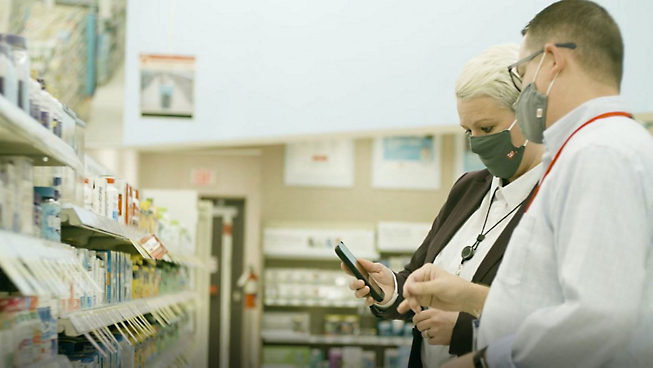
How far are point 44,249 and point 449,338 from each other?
1096 mm

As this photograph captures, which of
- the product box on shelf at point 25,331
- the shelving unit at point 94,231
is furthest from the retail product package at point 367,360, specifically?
the product box on shelf at point 25,331

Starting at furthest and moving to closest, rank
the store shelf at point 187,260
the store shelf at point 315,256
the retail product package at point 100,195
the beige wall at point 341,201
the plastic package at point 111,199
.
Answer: the beige wall at point 341,201 → the store shelf at point 315,256 → the store shelf at point 187,260 → the plastic package at point 111,199 → the retail product package at point 100,195

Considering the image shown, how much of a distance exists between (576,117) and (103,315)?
1627 mm

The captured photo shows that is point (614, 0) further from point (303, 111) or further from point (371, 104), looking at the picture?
point (303, 111)

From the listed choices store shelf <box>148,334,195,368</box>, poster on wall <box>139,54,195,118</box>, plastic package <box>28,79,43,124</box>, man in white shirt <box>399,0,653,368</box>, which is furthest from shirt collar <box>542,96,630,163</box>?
poster on wall <box>139,54,195,118</box>

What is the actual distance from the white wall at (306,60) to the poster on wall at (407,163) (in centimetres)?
392

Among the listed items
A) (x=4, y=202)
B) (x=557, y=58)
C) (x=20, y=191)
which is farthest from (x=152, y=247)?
(x=557, y=58)

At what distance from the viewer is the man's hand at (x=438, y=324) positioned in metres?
2.02

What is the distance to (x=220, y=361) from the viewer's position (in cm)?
1028

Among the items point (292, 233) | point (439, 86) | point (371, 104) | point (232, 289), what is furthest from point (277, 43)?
point (232, 289)

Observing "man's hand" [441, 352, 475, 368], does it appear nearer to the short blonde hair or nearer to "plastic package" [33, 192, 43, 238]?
the short blonde hair

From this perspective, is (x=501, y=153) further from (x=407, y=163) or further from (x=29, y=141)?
(x=407, y=163)

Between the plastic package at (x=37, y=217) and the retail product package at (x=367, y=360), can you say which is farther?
the retail product package at (x=367, y=360)

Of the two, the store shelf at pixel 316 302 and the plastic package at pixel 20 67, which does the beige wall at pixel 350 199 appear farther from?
the plastic package at pixel 20 67
